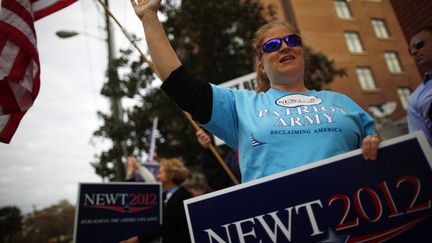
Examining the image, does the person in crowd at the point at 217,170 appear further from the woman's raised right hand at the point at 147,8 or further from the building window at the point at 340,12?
the building window at the point at 340,12

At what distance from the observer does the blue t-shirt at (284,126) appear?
1281 mm

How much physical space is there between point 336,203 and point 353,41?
2350 cm

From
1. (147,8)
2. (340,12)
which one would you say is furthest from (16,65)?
(340,12)

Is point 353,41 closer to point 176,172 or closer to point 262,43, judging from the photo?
point 176,172

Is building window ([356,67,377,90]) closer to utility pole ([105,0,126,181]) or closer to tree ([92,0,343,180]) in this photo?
tree ([92,0,343,180])

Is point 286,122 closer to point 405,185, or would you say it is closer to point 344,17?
point 405,185

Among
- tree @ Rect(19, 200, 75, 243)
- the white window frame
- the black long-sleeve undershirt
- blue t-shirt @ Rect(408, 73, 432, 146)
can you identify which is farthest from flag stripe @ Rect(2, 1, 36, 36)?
the white window frame

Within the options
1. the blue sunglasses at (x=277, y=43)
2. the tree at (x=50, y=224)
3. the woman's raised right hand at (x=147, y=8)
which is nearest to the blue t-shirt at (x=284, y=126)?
the blue sunglasses at (x=277, y=43)

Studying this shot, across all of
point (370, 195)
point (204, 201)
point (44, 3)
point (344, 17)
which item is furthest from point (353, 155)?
point (344, 17)

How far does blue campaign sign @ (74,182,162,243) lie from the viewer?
3.53 meters

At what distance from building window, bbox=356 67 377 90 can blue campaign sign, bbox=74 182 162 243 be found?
2062 cm

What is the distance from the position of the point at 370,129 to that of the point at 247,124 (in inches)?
23.8

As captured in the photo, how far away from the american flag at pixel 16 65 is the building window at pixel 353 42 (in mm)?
22377

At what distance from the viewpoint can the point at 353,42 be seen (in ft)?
71.3
